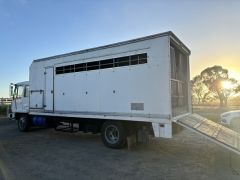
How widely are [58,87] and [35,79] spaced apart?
189 centimetres

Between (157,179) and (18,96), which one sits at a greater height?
(18,96)

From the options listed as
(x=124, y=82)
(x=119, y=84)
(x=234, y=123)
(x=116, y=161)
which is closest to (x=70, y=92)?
(x=119, y=84)

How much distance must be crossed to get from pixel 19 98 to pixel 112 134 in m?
6.88

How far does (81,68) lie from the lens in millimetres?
9500

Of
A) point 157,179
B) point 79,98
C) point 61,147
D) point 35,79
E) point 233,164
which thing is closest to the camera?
point 157,179

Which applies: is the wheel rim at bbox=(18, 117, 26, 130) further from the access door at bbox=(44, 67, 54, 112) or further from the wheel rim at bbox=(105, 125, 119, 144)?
the wheel rim at bbox=(105, 125, 119, 144)

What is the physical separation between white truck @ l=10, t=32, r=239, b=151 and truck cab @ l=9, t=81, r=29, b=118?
149 centimetres

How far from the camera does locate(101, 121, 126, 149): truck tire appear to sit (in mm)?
8164

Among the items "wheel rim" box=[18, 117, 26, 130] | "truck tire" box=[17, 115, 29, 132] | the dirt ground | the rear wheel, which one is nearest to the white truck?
the dirt ground

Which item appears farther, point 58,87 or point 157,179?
point 58,87

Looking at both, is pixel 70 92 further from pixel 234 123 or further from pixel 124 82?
pixel 234 123

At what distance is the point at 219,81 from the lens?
4081 centimetres

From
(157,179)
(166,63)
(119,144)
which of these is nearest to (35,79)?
(119,144)

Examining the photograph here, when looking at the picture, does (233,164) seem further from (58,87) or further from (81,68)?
(58,87)
